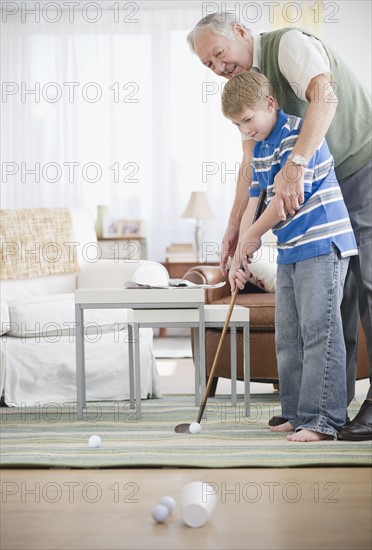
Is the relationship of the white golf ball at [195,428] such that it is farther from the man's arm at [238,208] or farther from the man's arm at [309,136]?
the man's arm at [309,136]

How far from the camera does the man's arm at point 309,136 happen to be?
2574mm

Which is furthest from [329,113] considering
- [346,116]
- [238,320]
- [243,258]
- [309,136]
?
[238,320]

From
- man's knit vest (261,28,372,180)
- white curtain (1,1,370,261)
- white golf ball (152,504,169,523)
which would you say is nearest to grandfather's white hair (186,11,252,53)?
man's knit vest (261,28,372,180)

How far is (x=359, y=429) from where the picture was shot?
266cm

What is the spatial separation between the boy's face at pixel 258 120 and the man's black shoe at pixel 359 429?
92 centimetres

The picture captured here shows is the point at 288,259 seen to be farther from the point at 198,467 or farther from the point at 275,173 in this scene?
the point at 198,467

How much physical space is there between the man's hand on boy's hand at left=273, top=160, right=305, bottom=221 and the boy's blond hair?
213 millimetres

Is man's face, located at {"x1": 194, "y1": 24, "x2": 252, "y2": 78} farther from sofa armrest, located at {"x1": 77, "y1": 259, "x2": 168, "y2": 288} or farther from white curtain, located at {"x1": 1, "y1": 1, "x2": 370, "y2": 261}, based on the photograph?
white curtain, located at {"x1": 1, "y1": 1, "x2": 370, "y2": 261}

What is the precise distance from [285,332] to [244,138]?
69 cm

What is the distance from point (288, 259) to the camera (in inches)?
108

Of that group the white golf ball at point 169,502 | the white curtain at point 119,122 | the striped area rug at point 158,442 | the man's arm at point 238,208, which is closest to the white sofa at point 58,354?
the striped area rug at point 158,442

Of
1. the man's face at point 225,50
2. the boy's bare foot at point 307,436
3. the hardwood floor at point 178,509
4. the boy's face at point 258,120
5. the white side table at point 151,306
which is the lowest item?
the boy's bare foot at point 307,436

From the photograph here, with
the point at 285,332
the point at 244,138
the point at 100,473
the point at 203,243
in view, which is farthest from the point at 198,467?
the point at 203,243

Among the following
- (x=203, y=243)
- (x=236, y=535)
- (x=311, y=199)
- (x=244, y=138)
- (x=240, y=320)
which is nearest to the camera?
(x=236, y=535)
